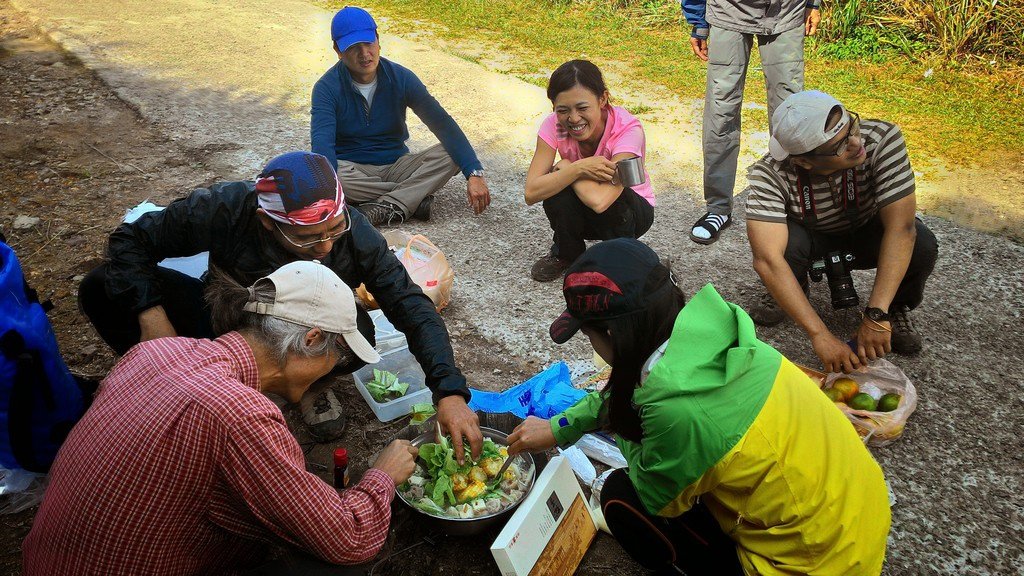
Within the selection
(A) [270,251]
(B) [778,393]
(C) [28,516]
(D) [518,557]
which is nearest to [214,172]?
(A) [270,251]

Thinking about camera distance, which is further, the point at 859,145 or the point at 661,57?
the point at 661,57

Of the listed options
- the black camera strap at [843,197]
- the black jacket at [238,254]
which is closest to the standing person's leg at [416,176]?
the black jacket at [238,254]

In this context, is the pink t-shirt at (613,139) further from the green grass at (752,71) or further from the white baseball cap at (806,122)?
the green grass at (752,71)

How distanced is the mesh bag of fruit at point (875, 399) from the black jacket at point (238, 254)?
1.67 metres

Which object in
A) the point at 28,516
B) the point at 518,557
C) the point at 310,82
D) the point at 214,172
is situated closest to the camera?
the point at 518,557

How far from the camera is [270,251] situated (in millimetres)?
2947

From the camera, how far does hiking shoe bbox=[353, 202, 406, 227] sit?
15.7 feet

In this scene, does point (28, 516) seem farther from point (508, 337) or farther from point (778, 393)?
point (778, 393)

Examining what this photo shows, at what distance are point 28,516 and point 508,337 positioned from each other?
2.18 meters

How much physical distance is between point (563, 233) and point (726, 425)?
2518 mm

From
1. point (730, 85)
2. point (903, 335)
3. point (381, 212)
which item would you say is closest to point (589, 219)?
point (730, 85)

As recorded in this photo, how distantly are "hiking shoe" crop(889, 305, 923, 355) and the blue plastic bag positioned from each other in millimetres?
1677

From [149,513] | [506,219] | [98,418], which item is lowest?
[506,219]

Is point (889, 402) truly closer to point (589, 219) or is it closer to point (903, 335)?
point (903, 335)
